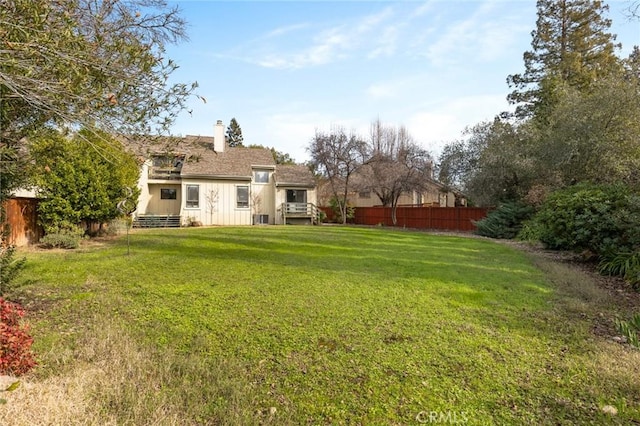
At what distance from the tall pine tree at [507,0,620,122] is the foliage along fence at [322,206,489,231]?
26.6 ft

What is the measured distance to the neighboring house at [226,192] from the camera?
22.6 meters

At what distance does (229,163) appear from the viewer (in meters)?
24.5

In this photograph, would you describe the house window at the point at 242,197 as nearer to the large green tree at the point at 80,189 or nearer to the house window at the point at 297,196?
the house window at the point at 297,196

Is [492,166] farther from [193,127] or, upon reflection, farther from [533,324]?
[193,127]

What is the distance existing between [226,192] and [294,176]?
5.18 meters

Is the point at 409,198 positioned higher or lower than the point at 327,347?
higher

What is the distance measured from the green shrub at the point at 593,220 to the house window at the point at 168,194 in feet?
72.0

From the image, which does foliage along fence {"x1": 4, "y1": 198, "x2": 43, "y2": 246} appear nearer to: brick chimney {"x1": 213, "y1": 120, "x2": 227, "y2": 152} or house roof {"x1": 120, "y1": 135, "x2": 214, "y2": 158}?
house roof {"x1": 120, "y1": 135, "x2": 214, "y2": 158}

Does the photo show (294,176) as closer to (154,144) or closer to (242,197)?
(242,197)

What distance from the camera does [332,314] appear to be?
4684mm

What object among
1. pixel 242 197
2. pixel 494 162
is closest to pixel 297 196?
pixel 242 197

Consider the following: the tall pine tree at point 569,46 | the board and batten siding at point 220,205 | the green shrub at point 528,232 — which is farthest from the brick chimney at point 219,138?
the tall pine tree at point 569,46

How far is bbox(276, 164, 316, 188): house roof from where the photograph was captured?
81.4 ft

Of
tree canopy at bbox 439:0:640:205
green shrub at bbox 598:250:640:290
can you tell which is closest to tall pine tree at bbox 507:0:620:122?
tree canopy at bbox 439:0:640:205
